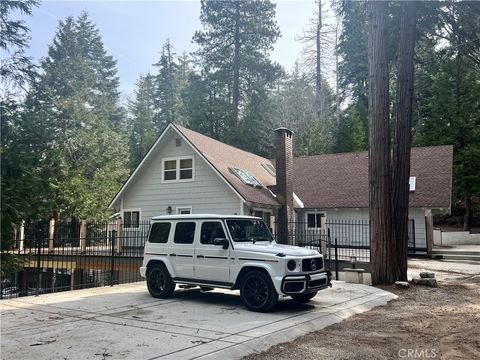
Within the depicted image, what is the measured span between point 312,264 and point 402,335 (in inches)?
94.8

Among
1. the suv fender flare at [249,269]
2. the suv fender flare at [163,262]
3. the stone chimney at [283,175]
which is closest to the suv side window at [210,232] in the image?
the suv fender flare at [249,269]

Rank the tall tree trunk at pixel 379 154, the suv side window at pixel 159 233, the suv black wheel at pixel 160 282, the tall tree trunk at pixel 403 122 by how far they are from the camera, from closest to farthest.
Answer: the suv black wheel at pixel 160 282, the suv side window at pixel 159 233, the tall tree trunk at pixel 379 154, the tall tree trunk at pixel 403 122

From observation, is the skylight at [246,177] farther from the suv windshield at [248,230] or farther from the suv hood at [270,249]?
the suv hood at [270,249]

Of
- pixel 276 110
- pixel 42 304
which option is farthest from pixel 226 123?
pixel 42 304

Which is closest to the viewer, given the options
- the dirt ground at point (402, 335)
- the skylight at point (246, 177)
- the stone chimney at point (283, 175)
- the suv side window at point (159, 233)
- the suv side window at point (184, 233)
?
the dirt ground at point (402, 335)

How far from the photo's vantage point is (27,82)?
69.5 ft

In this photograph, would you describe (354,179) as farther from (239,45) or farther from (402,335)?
(239,45)

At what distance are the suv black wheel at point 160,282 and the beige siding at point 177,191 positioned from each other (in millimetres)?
12000

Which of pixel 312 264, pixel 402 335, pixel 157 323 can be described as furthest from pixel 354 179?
pixel 157 323

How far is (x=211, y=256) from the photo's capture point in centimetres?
950

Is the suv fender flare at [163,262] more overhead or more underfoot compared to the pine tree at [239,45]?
more underfoot

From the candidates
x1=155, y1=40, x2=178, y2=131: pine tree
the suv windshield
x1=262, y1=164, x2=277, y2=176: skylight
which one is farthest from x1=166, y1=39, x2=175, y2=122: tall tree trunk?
the suv windshield

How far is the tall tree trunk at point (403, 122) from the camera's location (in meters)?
13.6

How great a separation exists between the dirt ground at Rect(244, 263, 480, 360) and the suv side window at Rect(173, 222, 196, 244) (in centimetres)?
392
